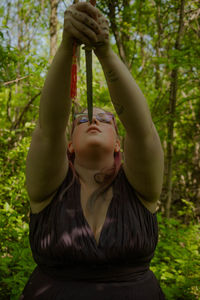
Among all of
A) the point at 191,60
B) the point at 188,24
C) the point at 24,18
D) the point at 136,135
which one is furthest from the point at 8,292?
the point at 24,18

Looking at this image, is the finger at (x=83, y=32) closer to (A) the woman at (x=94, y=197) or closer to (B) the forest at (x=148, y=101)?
(A) the woman at (x=94, y=197)

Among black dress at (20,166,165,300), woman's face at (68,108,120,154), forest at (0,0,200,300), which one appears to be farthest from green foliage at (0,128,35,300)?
woman's face at (68,108,120,154)

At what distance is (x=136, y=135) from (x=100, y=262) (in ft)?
2.04

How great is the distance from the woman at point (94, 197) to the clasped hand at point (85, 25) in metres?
0.01

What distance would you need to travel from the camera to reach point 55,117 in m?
1.32

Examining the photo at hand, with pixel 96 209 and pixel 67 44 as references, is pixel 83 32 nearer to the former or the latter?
pixel 67 44

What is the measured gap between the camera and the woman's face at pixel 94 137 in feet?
5.25

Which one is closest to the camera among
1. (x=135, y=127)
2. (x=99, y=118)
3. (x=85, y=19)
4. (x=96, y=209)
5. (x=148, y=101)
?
(x=85, y=19)

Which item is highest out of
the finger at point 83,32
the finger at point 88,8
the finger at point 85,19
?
the finger at point 88,8

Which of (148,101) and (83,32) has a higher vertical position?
(148,101)

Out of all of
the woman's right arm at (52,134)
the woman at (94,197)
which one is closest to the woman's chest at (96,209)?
the woman at (94,197)

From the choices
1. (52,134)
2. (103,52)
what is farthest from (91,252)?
(103,52)

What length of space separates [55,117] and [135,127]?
367 mm

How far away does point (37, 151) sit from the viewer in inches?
56.0
